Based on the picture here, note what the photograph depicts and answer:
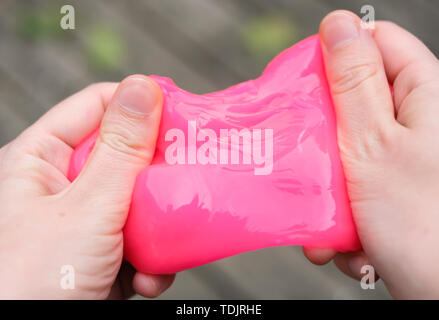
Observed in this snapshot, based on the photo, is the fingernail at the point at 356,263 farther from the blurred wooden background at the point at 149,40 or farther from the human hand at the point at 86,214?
the blurred wooden background at the point at 149,40

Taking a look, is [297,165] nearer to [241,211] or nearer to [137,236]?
[241,211]

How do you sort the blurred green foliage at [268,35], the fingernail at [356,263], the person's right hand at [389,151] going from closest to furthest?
1. the person's right hand at [389,151]
2. the fingernail at [356,263]
3. the blurred green foliage at [268,35]

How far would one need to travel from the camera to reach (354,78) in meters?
0.68

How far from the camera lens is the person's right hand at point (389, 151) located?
629 millimetres

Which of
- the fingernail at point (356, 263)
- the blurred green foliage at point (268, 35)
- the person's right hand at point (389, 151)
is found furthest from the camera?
the blurred green foliage at point (268, 35)

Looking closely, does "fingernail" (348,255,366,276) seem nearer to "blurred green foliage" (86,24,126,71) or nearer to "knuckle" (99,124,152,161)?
"knuckle" (99,124,152,161)

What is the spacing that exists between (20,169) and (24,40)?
859 millimetres

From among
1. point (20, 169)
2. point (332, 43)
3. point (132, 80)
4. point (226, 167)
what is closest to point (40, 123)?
point (20, 169)

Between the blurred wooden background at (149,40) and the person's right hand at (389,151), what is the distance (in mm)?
658

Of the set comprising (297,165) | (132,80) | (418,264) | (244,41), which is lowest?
(418,264)

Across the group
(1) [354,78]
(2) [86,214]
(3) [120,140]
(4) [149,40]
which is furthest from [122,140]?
(4) [149,40]

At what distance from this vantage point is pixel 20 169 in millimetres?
724

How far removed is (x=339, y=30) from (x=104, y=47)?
903 millimetres

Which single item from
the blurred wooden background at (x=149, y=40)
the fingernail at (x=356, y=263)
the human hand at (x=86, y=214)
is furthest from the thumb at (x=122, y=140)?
the blurred wooden background at (x=149, y=40)
